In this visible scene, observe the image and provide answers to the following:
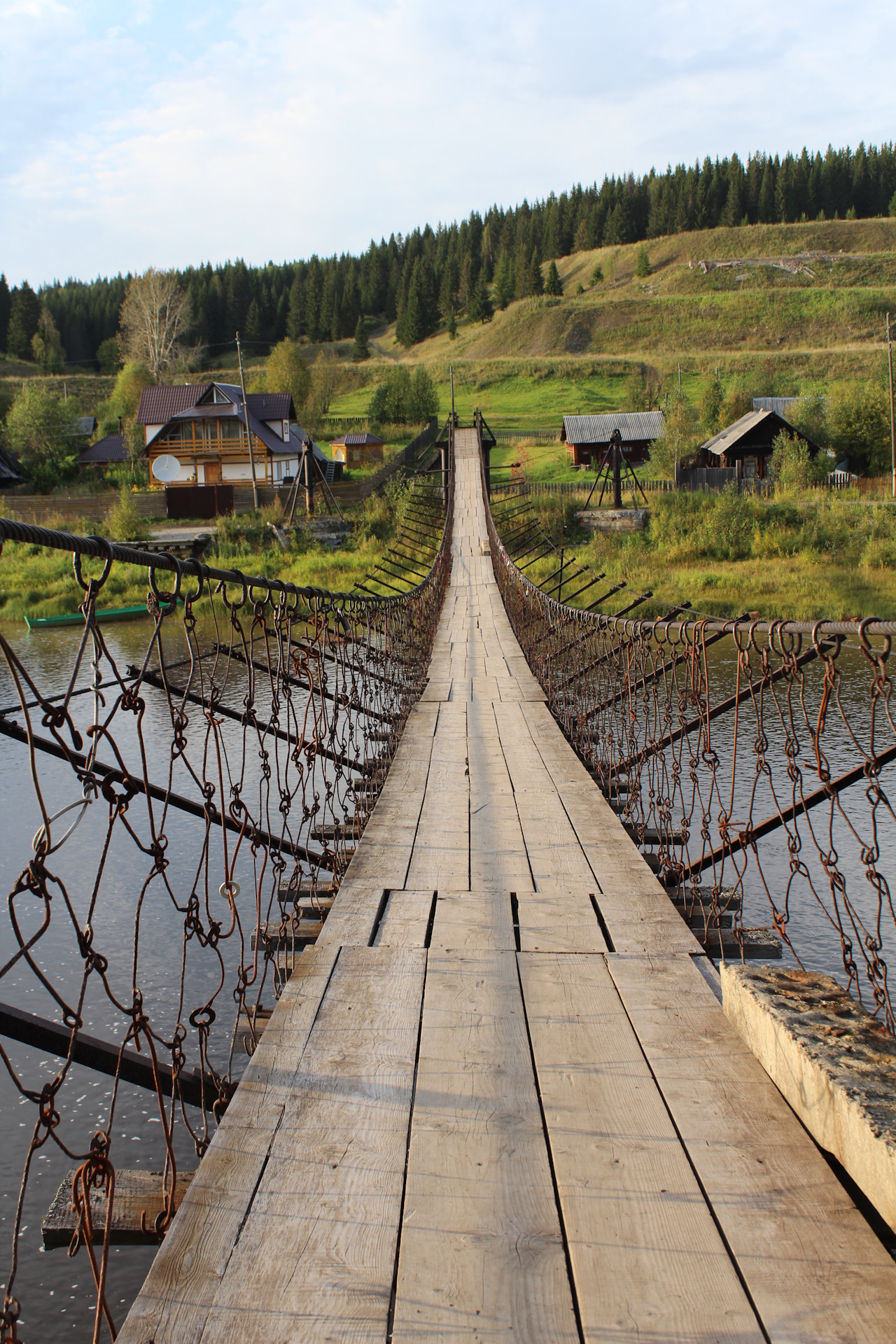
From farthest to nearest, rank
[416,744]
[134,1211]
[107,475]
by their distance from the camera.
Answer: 1. [107,475]
2. [416,744]
3. [134,1211]

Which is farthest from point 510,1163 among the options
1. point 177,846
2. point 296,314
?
point 296,314

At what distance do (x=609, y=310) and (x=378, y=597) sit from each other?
47.7 metres

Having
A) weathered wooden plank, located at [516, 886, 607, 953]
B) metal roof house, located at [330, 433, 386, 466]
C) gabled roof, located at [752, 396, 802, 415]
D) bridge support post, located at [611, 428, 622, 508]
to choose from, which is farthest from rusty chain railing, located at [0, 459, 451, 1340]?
gabled roof, located at [752, 396, 802, 415]

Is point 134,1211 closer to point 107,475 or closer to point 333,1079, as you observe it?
point 333,1079

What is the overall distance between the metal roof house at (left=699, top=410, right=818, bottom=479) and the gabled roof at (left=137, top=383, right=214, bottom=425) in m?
14.8

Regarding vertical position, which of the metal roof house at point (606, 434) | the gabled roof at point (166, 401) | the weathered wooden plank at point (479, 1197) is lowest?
the weathered wooden plank at point (479, 1197)

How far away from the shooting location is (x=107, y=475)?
27672 mm

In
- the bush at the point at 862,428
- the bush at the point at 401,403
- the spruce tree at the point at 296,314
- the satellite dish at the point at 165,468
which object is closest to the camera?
the satellite dish at the point at 165,468

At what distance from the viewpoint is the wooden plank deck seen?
3.57 feet

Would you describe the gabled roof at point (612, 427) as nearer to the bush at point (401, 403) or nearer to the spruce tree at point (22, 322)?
the bush at point (401, 403)

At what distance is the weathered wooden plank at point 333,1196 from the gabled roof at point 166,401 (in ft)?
87.9

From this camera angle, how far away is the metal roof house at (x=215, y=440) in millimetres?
25922

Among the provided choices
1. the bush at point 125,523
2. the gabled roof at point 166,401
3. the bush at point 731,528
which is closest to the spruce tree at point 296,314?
the gabled roof at point 166,401

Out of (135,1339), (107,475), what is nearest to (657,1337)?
(135,1339)
